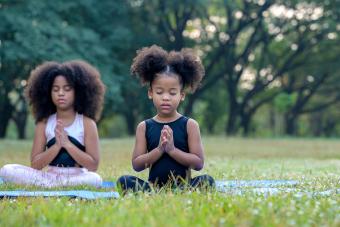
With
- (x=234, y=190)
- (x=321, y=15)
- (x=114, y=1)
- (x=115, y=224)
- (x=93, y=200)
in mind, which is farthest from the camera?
(x=321, y=15)

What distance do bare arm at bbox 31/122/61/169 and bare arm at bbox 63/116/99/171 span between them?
0.14m

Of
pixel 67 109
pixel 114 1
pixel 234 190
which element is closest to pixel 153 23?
pixel 114 1

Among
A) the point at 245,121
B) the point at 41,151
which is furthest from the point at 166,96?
the point at 245,121

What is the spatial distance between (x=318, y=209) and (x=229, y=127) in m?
30.7

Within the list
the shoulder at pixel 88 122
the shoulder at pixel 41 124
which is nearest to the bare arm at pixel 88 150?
the shoulder at pixel 88 122

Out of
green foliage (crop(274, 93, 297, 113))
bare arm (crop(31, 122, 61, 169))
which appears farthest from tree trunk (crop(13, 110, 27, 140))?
bare arm (crop(31, 122, 61, 169))

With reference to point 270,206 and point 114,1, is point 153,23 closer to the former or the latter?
point 114,1

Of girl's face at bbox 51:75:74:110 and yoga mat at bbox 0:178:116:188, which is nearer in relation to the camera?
yoga mat at bbox 0:178:116:188

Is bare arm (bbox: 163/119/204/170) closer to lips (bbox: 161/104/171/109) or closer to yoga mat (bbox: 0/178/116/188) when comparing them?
lips (bbox: 161/104/171/109)

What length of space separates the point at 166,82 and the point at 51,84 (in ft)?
6.03

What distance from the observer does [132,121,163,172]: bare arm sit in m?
5.61

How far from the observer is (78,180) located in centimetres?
653

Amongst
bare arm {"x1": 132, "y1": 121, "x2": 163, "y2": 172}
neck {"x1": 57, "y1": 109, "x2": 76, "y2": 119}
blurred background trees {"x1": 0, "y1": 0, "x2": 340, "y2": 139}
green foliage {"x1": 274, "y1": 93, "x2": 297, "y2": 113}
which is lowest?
bare arm {"x1": 132, "y1": 121, "x2": 163, "y2": 172}

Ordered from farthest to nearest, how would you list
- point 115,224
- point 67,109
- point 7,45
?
1. point 7,45
2. point 67,109
3. point 115,224
